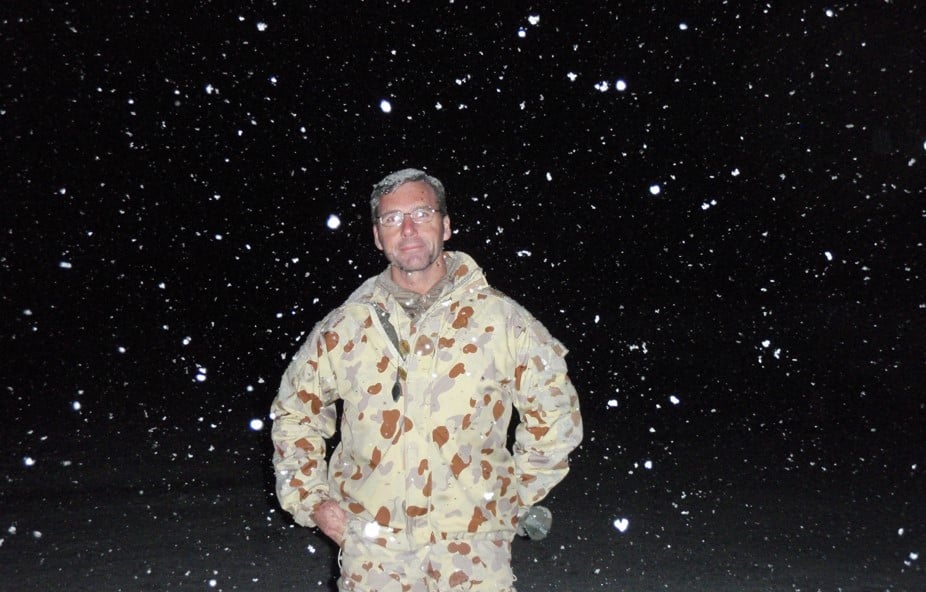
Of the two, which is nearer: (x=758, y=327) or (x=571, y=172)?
(x=758, y=327)

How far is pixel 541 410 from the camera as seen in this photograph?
7.77 feet

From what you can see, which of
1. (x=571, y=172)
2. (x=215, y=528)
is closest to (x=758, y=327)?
(x=215, y=528)

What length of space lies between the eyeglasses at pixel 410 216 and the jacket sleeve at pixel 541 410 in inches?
15.1

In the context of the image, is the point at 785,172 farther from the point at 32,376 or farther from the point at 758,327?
the point at 32,376

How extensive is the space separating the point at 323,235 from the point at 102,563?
29.9 metres

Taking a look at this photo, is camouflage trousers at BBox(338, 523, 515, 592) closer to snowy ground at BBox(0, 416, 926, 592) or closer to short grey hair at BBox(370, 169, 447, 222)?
short grey hair at BBox(370, 169, 447, 222)

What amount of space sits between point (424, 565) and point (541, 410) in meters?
0.50

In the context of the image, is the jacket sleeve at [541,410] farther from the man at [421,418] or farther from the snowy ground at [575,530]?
the snowy ground at [575,530]

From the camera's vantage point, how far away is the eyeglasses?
2.42m

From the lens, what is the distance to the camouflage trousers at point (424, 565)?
2.24m

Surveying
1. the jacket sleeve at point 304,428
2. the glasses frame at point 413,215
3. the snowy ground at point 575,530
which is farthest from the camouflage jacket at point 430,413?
the snowy ground at point 575,530

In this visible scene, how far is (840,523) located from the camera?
552 cm

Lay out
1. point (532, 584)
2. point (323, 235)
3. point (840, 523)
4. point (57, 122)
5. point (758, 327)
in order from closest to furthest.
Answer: point (532, 584) → point (840, 523) → point (758, 327) → point (57, 122) → point (323, 235)

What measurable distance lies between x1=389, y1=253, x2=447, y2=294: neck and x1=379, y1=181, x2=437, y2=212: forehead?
162 mm
